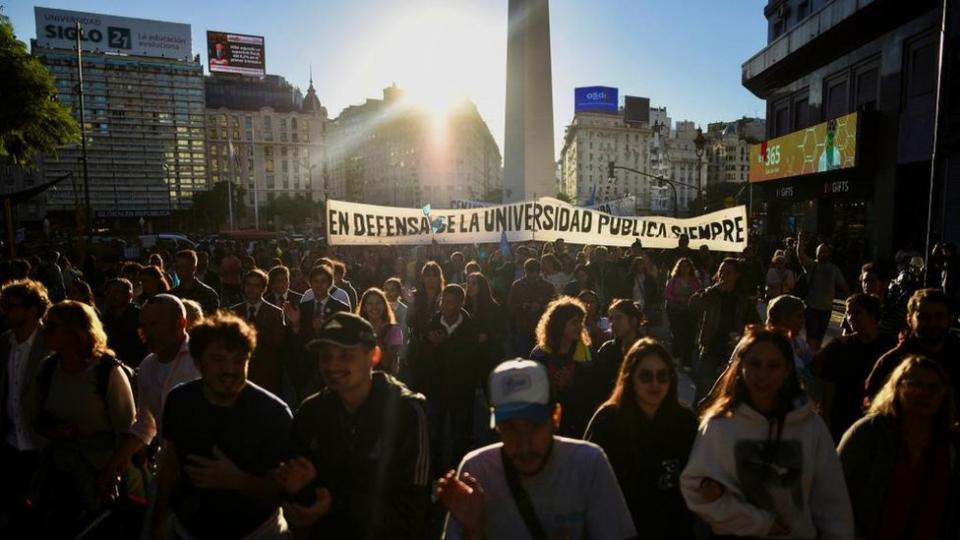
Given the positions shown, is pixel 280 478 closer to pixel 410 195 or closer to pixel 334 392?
pixel 334 392

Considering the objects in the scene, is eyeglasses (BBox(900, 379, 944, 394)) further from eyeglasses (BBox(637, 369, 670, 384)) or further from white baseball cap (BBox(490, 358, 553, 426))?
white baseball cap (BBox(490, 358, 553, 426))

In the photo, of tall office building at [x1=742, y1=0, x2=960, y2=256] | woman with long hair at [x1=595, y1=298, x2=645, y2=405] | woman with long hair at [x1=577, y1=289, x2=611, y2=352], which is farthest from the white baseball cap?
tall office building at [x1=742, y1=0, x2=960, y2=256]

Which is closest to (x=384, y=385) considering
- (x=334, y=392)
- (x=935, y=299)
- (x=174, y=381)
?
(x=334, y=392)

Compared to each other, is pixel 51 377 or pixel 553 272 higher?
pixel 553 272

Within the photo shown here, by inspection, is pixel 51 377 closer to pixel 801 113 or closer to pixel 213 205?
pixel 801 113

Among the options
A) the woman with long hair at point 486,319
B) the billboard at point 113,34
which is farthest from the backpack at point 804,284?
the billboard at point 113,34

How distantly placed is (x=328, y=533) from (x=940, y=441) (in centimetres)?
260

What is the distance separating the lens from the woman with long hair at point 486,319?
215 inches

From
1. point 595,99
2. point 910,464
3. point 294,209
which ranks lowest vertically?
point 910,464

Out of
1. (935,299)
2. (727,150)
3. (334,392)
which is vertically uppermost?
(727,150)

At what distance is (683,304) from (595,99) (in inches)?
4928

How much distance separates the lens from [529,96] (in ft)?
81.7

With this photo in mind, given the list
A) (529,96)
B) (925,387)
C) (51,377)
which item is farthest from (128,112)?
(925,387)

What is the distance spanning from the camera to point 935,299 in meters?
3.58
